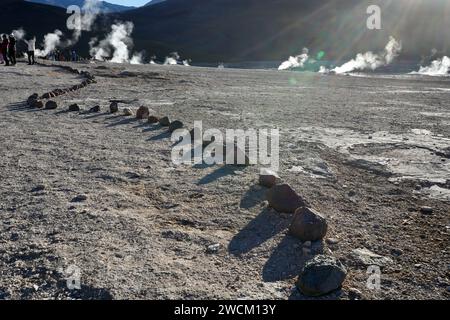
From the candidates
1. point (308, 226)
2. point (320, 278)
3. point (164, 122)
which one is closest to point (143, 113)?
point (164, 122)

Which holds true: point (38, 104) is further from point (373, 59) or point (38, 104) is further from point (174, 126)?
point (373, 59)

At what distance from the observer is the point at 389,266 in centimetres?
291

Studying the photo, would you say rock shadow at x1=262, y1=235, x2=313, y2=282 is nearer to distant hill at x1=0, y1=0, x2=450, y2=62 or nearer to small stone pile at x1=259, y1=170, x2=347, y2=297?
small stone pile at x1=259, y1=170, x2=347, y2=297

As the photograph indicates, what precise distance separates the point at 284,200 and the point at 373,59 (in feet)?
139

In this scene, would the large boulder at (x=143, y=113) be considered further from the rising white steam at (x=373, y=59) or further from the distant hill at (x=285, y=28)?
the distant hill at (x=285, y=28)

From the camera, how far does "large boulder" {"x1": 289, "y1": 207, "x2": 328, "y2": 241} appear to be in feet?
10.3

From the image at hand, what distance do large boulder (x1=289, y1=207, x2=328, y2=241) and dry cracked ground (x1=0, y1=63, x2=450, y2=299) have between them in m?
0.08

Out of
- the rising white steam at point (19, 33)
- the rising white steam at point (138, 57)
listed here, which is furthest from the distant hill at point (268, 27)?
the rising white steam at point (19, 33)

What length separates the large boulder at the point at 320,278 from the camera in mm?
2537

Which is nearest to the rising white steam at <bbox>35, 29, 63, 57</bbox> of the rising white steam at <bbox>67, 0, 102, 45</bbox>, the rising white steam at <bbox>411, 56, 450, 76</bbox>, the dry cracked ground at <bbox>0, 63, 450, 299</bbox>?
the rising white steam at <bbox>67, 0, 102, 45</bbox>

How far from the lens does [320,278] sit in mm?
2559

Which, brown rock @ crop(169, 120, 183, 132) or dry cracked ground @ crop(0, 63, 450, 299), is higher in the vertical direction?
brown rock @ crop(169, 120, 183, 132)
